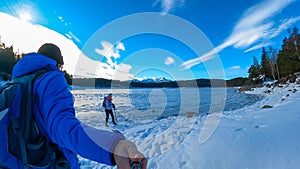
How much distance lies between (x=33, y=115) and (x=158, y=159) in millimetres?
3335

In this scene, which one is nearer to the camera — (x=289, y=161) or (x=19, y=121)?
(x=19, y=121)

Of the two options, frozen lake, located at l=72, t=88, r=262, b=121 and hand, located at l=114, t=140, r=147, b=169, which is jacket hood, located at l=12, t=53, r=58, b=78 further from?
frozen lake, located at l=72, t=88, r=262, b=121

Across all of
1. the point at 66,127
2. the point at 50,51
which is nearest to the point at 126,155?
the point at 66,127

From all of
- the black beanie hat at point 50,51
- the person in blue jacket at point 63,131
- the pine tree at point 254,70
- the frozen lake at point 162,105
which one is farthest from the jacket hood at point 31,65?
the pine tree at point 254,70

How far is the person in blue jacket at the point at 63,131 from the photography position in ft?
1.97

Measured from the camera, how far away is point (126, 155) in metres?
0.57

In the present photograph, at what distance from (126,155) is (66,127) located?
28 cm

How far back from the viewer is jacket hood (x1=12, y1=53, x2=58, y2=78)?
2.99ft

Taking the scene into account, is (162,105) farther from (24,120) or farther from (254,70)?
(254,70)

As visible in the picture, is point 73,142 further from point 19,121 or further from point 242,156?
point 242,156

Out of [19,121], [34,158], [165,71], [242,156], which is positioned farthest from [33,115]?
[165,71]

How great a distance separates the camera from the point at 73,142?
664 mm

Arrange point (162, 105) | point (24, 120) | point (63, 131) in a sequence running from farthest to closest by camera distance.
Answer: point (162, 105), point (24, 120), point (63, 131)

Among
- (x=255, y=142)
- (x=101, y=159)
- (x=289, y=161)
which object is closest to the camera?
(x=101, y=159)
